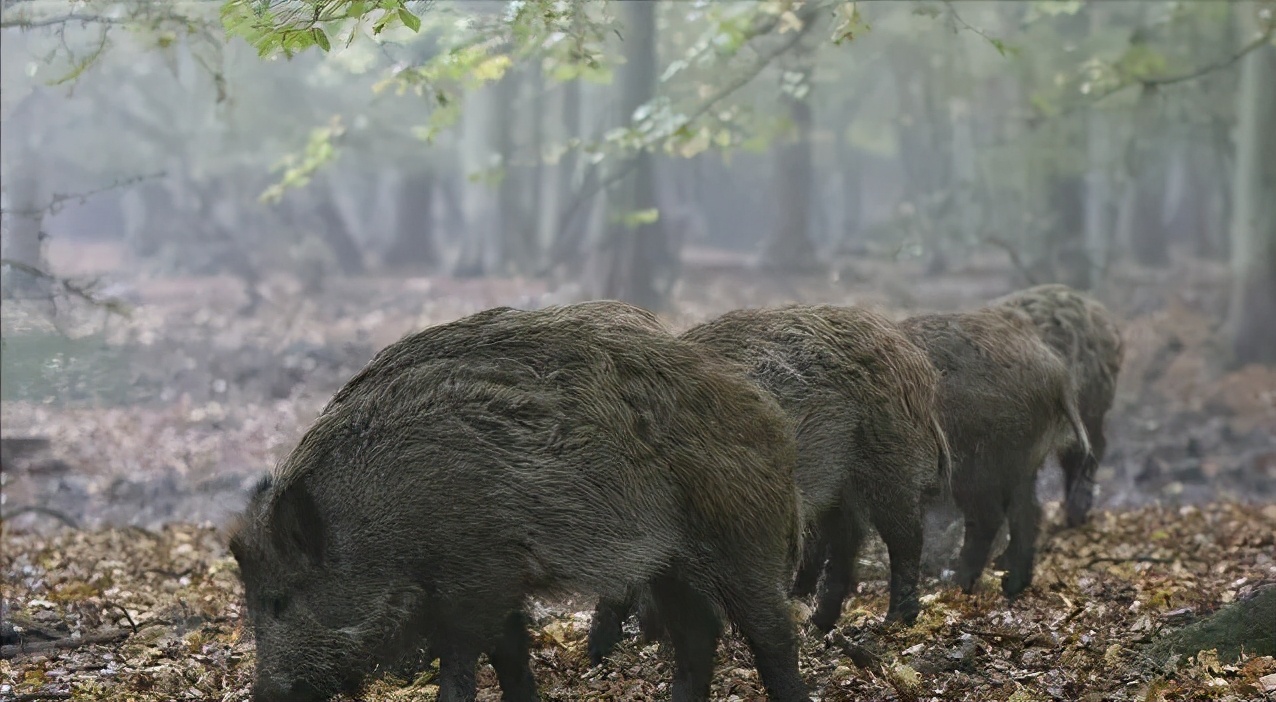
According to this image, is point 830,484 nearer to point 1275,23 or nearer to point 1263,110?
point 1275,23

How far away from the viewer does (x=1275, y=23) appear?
36.4ft

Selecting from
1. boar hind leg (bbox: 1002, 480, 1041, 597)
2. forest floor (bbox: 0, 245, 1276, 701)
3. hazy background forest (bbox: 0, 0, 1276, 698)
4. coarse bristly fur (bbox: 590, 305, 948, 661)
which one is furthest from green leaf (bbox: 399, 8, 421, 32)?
boar hind leg (bbox: 1002, 480, 1041, 597)

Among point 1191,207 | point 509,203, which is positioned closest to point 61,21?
point 509,203

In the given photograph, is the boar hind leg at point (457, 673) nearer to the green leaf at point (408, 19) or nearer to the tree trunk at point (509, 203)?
the green leaf at point (408, 19)

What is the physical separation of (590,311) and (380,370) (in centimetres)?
88

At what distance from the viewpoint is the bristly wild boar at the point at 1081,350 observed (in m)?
7.92

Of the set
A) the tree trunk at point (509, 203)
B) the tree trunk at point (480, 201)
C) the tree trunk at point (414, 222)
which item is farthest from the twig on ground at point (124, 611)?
the tree trunk at point (414, 222)

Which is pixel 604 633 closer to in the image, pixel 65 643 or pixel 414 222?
pixel 65 643

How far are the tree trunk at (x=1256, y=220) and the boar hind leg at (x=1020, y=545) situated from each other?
36.3ft

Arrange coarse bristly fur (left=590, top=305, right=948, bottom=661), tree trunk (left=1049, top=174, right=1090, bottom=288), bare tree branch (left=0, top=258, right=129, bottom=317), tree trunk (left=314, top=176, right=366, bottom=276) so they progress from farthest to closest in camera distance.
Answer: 1. tree trunk (left=314, top=176, right=366, bottom=276)
2. tree trunk (left=1049, top=174, right=1090, bottom=288)
3. bare tree branch (left=0, top=258, right=129, bottom=317)
4. coarse bristly fur (left=590, top=305, right=948, bottom=661)

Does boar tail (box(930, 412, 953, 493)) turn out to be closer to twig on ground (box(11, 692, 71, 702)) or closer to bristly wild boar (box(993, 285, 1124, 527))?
bristly wild boar (box(993, 285, 1124, 527))

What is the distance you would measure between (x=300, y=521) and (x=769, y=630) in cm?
184

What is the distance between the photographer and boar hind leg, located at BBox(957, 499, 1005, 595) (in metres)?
6.81

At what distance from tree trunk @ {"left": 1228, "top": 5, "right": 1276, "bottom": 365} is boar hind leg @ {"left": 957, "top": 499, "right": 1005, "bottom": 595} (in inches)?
445
